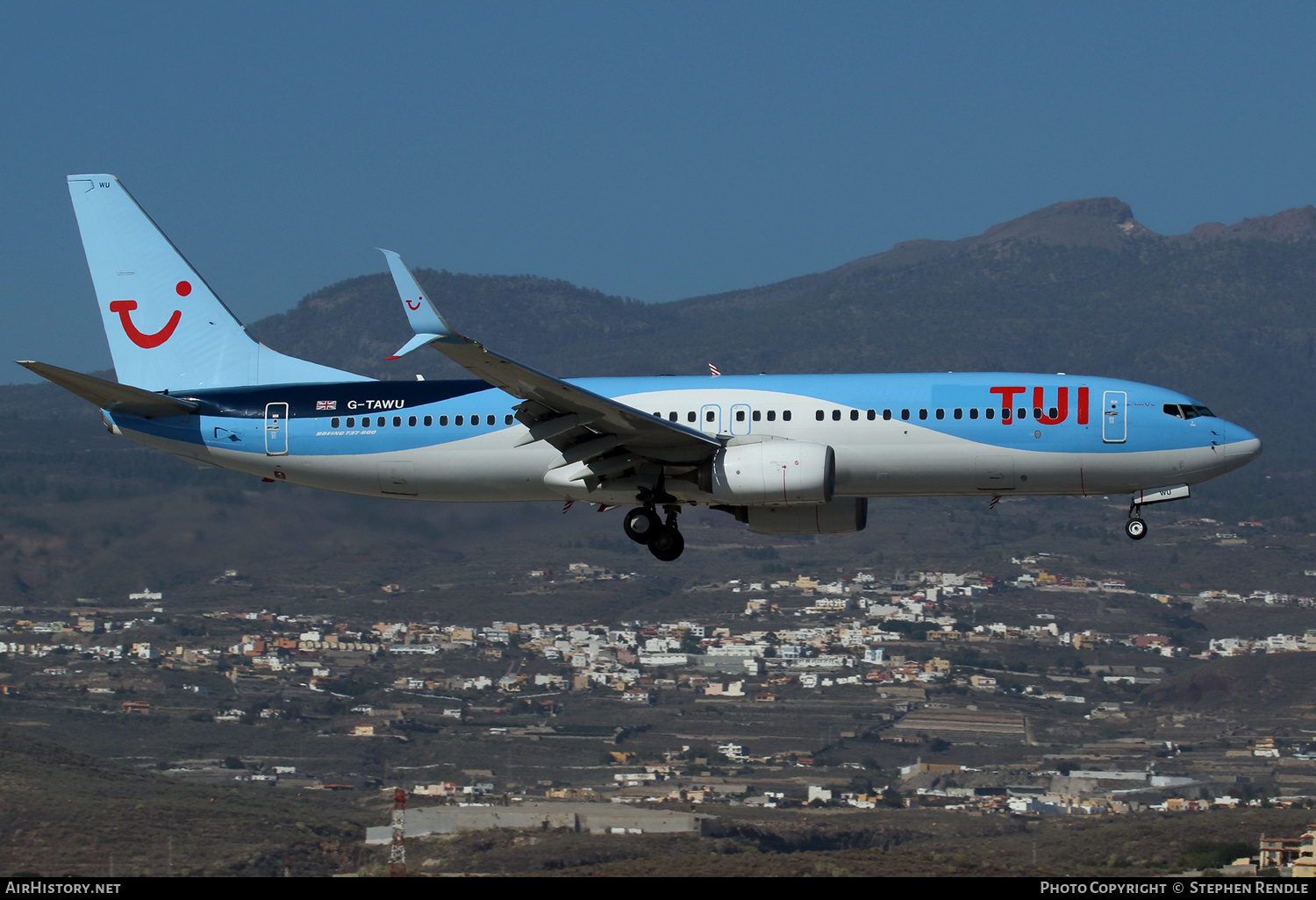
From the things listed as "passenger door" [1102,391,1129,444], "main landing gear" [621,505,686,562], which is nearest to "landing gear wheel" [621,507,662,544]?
"main landing gear" [621,505,686,562]

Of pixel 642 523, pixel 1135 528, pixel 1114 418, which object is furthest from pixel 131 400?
pixel 1135 528

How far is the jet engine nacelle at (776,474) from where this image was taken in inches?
1410


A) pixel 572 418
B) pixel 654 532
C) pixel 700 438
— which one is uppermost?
pixel 572 418

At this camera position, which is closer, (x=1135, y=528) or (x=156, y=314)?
(x=1135, y=528)

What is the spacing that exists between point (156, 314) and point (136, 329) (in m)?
0.68

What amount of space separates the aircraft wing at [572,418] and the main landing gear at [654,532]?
159 cm

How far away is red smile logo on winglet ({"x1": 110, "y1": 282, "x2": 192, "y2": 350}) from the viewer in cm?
4312

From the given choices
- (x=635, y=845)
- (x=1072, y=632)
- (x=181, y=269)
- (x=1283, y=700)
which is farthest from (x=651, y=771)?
(x=1072, y=632)

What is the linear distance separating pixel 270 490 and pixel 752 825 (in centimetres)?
7306

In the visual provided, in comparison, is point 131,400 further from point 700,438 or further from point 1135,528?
point 1135,528

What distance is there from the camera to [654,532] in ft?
128

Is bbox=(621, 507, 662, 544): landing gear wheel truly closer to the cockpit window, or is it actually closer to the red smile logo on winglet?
the cockpit window

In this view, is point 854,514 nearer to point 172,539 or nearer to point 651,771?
point 651,771

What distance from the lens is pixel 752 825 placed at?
7931cm
